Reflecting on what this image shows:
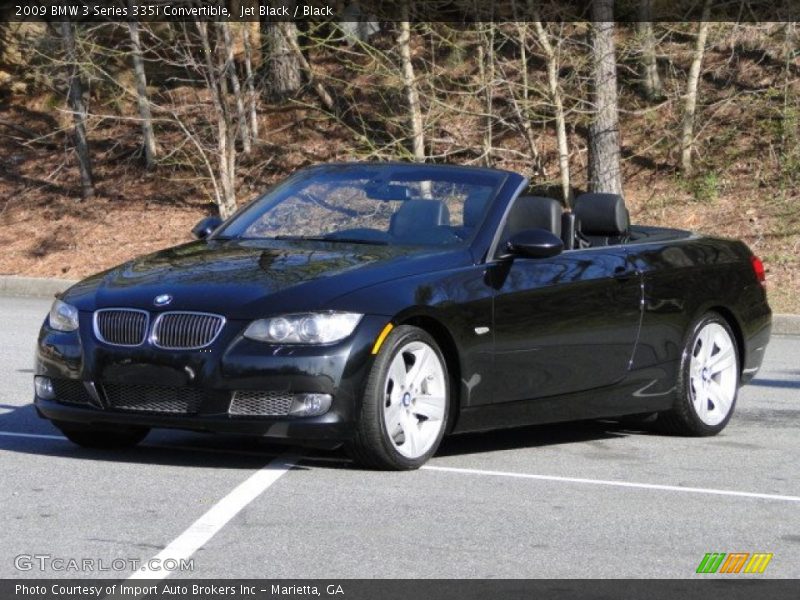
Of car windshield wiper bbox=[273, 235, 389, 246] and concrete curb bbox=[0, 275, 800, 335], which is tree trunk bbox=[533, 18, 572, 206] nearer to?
concrete curb bbox=[0, 275, 800, 335]

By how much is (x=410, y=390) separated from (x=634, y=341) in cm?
167

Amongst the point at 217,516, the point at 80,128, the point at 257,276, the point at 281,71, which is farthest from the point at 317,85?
the point at 217,516

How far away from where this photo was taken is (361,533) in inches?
238

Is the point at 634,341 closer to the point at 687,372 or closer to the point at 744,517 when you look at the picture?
the point at 687,372

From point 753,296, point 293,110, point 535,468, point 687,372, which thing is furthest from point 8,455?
point 293,110

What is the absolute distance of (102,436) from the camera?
792 cm

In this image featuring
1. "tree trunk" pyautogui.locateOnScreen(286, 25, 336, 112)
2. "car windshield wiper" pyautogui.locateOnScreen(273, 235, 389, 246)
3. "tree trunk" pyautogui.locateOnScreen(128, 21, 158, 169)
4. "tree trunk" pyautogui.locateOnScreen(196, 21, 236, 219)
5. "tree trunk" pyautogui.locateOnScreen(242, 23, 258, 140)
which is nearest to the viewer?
"car windshield wiper" pyautogui.locateOnScreen(273, 235, 389, 246)

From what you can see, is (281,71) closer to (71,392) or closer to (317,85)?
(317,85)

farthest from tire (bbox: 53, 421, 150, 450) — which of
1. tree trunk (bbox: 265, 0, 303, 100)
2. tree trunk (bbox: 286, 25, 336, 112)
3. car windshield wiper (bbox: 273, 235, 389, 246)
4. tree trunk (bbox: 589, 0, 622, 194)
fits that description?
tree trunk (bbox: 265, 0, 303, 100)

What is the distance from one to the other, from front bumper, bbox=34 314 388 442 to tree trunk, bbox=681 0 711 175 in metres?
16.1

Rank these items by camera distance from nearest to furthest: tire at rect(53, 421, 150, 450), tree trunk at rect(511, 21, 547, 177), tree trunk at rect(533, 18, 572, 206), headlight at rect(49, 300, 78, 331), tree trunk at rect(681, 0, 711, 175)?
1. headlight at rect(49, 300, 78, 331)
2. tire at rect(53, 421, 150, 450)
3. tree trunk at rect(533, 18, 572, 206)
4. tree trunk at rect(511, 21, 547, 177)
5. tree trunk at rect(681, 0, 711, 175)

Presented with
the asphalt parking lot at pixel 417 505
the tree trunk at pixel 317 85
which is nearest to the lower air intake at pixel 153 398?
the asphalt parking lot at pixel 417 505

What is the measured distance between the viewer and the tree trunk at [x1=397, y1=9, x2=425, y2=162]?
21.3 m
